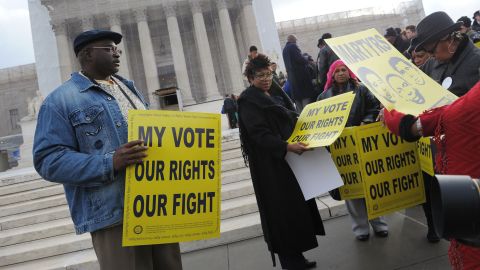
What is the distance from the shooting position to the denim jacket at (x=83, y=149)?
194 centimetres

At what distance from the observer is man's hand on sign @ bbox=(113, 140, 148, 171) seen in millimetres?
1943

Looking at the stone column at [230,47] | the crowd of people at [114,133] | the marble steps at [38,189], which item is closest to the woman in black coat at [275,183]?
the crowd of people at [114,133]

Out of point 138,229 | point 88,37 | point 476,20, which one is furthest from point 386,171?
point 476,20

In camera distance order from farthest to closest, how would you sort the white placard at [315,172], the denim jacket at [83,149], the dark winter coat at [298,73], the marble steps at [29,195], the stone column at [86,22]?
1. the stone column at [86,22]
2. the dark winter coat at [298,73]
3. the marble steps at [29,195]
4. the white placard at [315,172]
5. the denim jacket at [83,149]

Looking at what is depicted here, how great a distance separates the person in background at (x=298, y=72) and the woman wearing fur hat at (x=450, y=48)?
16.9 ft

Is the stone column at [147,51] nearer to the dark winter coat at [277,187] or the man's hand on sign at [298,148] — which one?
the dark winter coat at [277,187]

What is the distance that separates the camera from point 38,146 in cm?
197

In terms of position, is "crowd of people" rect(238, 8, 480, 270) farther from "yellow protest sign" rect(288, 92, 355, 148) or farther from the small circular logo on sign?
the small circular logo on sign

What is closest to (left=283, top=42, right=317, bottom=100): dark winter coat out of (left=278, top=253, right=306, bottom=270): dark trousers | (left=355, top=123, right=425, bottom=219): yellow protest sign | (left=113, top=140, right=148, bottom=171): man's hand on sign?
(left=355, top=123, right=425, bottom=219): yellow protest sign

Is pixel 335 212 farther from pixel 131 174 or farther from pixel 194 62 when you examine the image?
pixel 194 62

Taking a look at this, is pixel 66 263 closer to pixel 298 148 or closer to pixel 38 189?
pixel 38 189

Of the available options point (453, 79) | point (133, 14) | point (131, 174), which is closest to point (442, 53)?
point (453, 79)

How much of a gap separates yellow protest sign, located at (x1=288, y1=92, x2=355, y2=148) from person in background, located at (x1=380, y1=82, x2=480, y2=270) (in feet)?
2.50

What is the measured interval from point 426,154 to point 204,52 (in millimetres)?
30526
